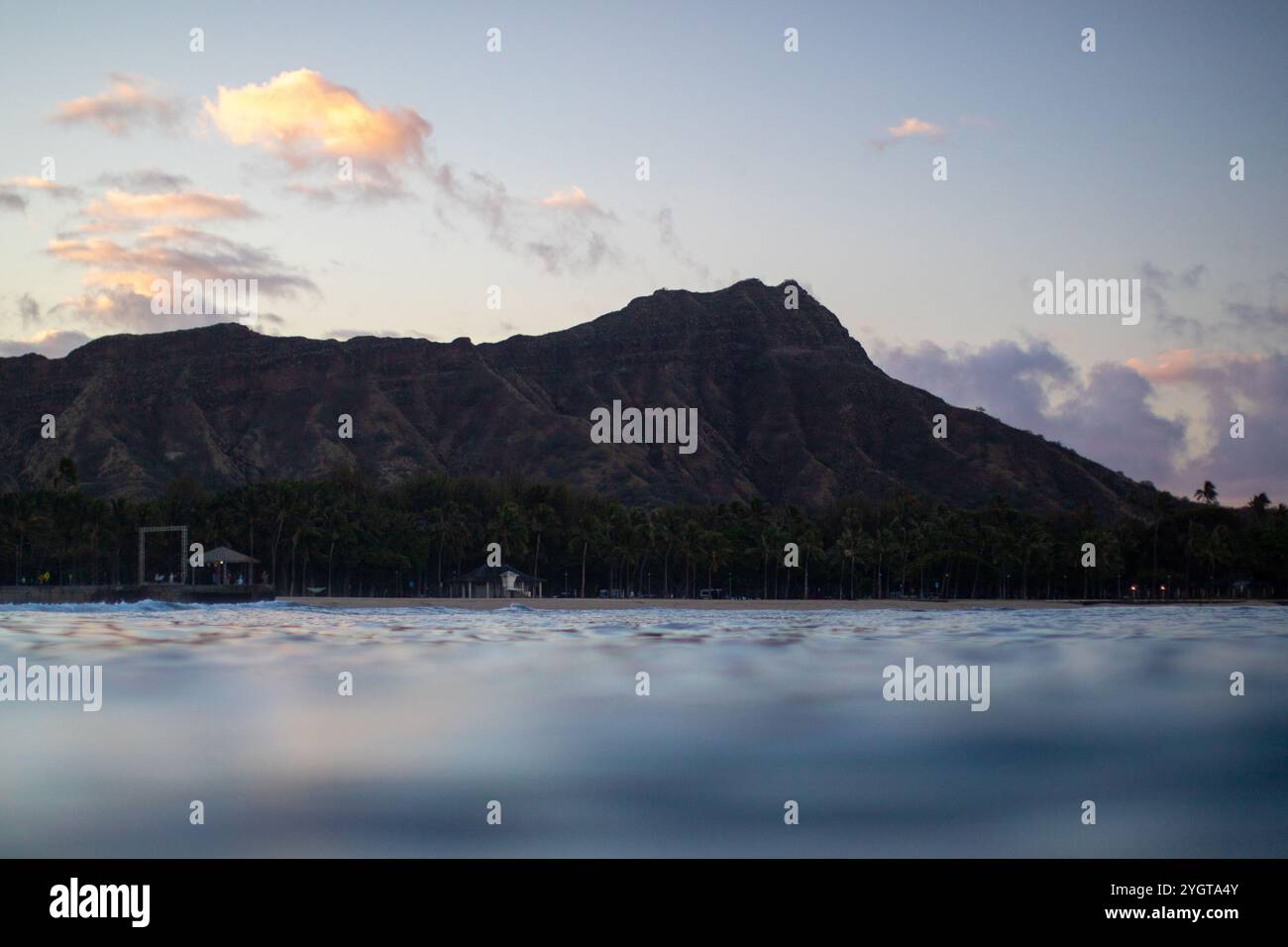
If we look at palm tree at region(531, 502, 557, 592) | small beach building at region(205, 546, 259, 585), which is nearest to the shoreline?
small beach building at region(205, 546, 259, 585)

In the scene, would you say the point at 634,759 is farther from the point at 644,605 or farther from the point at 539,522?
the point at 539,522

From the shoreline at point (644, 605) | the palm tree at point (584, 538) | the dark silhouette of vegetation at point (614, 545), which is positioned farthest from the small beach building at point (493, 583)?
the shoreline at point (644, 605)

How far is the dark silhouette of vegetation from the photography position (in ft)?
389

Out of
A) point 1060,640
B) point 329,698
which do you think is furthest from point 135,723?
point 1060,640

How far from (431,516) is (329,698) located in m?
106

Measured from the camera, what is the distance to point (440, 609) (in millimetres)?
91188

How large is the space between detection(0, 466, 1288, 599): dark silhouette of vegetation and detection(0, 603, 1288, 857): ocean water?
82878mm

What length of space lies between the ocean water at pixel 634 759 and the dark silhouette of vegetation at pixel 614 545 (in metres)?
82.9

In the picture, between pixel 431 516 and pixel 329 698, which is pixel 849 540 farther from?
pixel 329 698

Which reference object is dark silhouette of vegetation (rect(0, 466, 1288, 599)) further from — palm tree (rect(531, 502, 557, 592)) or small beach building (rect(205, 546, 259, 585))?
small beach building (rect(205, 546, 259, 585))

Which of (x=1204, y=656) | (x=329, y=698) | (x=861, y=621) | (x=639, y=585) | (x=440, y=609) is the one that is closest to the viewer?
(x=329, y=698)
